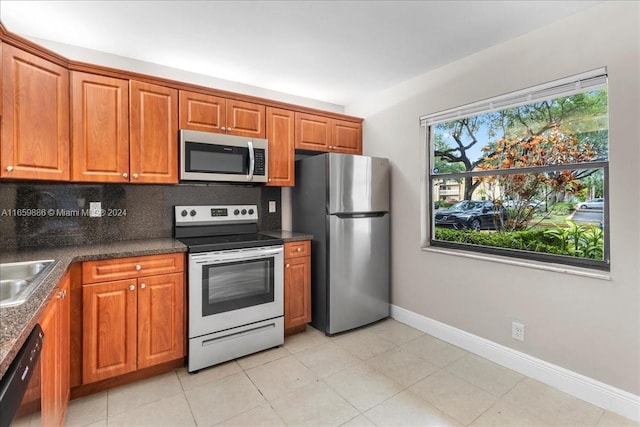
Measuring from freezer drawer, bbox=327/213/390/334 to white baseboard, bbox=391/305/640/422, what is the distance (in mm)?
452

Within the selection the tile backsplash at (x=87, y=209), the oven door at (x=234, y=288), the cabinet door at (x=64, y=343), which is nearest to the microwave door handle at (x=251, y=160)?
the tile backsplash at (x=87, y=209)

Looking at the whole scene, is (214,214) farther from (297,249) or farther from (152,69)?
(152,69)

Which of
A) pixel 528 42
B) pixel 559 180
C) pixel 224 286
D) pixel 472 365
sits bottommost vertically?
pixel 472 365

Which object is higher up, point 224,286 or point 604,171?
point 604,171

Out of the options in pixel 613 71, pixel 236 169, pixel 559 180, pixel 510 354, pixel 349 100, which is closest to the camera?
pixel 613 71

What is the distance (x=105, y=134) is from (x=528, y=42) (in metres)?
3.04

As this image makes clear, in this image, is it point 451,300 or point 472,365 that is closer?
point 472,365

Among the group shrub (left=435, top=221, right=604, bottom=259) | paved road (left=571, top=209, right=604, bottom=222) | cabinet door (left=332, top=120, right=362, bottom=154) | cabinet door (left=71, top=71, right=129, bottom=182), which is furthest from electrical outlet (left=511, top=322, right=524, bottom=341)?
cabinet door (left=71, top=71, right=129, bottom=182)

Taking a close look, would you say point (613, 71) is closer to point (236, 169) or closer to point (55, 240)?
point (236, 169)

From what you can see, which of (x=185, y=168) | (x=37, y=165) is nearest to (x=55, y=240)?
(x=37, y=165)

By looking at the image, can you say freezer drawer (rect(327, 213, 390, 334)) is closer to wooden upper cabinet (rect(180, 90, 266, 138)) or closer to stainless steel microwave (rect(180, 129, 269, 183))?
stainless steel microwave (rect(180, 129, 269, 183))

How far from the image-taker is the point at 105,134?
2.22 meters

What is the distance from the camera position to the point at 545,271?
7.14 feet

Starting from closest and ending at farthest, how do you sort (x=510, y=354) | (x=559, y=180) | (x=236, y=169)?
(x=559, y=180) → (x=510, y=354) → (x=236, y=169)
